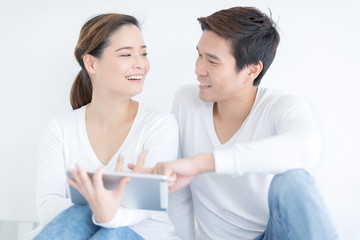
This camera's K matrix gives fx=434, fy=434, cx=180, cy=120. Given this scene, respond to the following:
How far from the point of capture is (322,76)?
1.93m

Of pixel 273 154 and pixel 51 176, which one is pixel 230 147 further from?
pixel 51 176

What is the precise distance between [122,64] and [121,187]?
0.52 m

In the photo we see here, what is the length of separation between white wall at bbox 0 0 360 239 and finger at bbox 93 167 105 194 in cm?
85

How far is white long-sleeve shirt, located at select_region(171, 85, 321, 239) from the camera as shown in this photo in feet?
4.75

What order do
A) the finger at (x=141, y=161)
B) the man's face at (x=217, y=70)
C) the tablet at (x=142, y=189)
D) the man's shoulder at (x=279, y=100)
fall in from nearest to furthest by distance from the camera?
the tablet at (x=142, y=189)
the finger at (x=141, y=161)
the man's shoulder at (x=279, y=100)
the man's face at (x=217, y=70)

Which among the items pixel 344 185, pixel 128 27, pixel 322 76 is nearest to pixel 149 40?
Answer: pixel 128 27

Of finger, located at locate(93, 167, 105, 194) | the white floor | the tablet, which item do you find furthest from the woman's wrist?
the white floor

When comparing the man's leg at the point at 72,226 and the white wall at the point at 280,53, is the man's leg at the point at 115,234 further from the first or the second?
the white wall at the point at 280,53

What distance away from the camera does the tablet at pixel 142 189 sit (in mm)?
1106

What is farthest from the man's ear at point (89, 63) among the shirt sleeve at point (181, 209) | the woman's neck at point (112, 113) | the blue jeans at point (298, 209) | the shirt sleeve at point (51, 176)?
the blue jeans at point (298, 209)

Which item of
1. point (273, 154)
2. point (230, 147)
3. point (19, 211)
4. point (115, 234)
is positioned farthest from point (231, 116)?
point (19, 211)

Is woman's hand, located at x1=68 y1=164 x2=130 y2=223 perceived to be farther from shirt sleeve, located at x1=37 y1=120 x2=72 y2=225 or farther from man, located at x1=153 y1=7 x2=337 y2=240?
man, located at x1=153 y1=7 x2=337 y2=240

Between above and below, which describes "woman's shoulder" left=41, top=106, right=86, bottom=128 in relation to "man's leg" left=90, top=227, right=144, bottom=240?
above

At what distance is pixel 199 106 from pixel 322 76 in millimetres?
642
